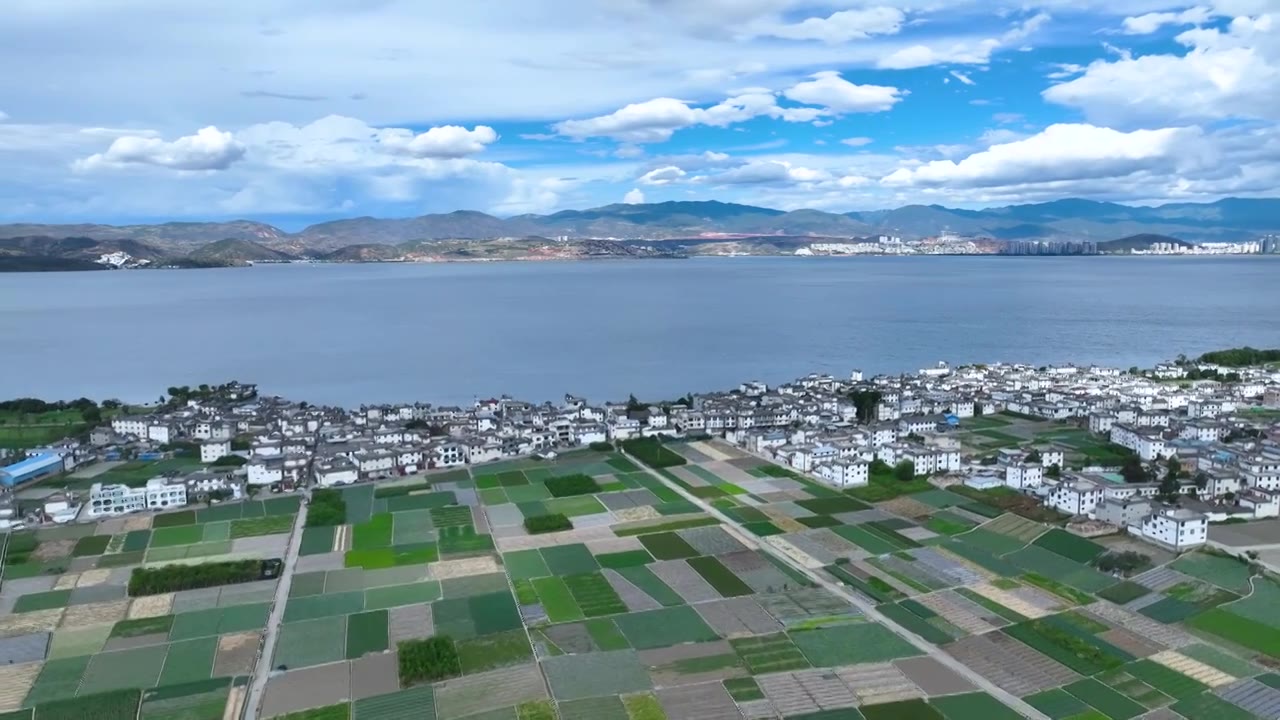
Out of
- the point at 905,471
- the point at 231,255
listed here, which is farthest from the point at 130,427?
Result: the point at 231,255

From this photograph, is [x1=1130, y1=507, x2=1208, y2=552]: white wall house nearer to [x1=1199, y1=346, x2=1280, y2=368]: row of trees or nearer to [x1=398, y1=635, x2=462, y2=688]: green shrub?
[x1=398, y1=635, x2=462, y2=688]: green shrub

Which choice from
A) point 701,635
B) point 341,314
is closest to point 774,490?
point 701,635

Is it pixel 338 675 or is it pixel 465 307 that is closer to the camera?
pixel 338 675

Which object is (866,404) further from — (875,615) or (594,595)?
(594,595)

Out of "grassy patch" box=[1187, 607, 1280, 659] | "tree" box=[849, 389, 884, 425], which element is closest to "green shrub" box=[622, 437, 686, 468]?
"tree" box=[849, 389, 884, 425]

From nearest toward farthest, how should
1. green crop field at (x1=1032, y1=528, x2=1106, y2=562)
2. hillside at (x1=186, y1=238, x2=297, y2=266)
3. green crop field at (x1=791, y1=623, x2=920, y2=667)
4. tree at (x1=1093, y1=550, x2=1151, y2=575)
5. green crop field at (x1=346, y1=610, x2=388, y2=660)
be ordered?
green crop field at (x1=791, y1=623, x2=920, y2=667) < green crop field at (x1=346, y1=610, x2=388, y2=660) < tree at (x1=1093, y1=550, x2=1151, y2=575) < green crop field at (x1=1032, y1=528, x2=1106, y2=562) < hillside at (x1=186, y1=238, x2=297, y2=266)

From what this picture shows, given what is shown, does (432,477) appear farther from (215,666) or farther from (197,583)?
(215,666)

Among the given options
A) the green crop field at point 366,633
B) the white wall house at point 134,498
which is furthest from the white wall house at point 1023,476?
the white wall house at point 134,498
